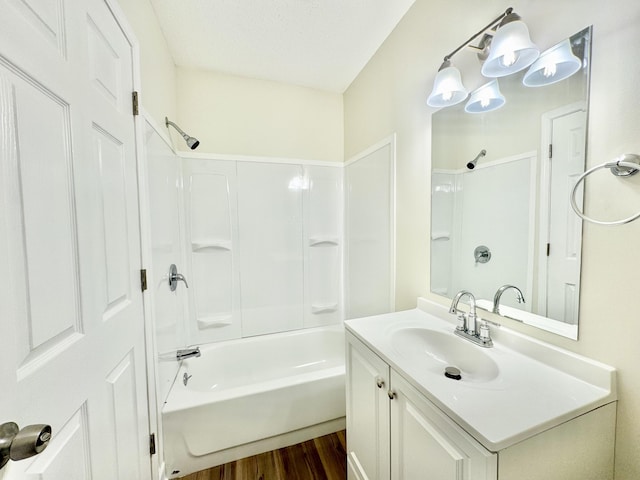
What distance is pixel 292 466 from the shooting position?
1.53 meters

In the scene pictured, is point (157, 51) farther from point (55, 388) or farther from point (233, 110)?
point (55, 388)

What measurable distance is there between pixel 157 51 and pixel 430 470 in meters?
2.42

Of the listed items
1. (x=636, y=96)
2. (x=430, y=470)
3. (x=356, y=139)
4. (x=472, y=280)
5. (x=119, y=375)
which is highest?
(x=356, y=139)

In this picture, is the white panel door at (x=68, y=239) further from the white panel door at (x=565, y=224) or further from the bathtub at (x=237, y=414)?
the white panel door at (x=565, y=224)

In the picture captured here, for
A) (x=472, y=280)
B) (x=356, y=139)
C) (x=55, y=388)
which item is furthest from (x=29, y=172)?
(x=356, y=139)

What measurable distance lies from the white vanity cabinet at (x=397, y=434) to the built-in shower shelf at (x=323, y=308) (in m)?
1.22

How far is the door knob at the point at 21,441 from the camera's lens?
44 cm

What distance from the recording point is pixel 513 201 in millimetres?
1063

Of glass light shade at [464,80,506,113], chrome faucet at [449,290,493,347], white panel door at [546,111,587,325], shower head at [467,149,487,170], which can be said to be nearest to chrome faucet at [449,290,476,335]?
chrome faucet at [449,290,493,347]

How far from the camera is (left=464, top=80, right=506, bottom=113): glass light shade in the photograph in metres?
1.09

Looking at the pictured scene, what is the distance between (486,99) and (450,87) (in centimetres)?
16

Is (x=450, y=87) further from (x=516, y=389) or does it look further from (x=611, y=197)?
(x=516, y=389)

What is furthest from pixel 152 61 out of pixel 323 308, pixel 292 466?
pixel 292 466

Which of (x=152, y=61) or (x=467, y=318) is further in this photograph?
(x=152, y=61)
